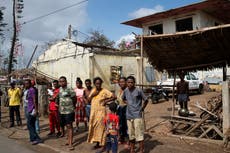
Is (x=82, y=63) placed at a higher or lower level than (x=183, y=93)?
higher

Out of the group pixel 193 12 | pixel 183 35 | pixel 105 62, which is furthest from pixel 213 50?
pixel 105 62

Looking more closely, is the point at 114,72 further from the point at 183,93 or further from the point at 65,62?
the point at 183,93

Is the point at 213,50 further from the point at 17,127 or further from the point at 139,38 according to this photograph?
the point at 17,127

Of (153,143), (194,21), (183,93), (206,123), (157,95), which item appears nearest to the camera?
(153,143)

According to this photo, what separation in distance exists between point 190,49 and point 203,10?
11286 millimetres

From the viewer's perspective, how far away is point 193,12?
739 inches

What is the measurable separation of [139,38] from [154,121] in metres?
3.62

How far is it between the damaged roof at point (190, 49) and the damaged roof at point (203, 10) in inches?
364

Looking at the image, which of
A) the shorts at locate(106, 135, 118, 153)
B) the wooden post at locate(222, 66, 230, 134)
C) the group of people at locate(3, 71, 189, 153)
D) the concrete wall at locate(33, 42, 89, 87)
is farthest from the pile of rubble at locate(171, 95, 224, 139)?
the concrete wall at locate(33, 42, 89, 87)

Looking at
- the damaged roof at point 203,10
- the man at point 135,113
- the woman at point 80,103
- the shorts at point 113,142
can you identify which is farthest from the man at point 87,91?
the damaged roof at point 203,10

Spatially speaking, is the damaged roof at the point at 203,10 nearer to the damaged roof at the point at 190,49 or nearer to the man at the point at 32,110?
the damaged roof at the point at 190,49

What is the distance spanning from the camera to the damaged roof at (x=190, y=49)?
7.61 meters

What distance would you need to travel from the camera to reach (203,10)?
18.7 metres

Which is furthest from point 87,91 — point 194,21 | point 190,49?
point 194,21
